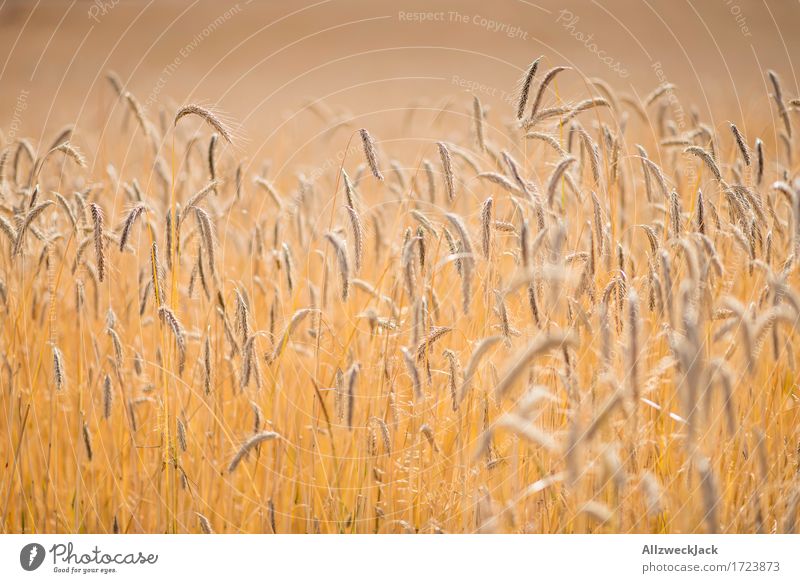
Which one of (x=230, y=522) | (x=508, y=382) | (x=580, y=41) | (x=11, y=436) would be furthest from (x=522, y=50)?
(x=11, y=436)

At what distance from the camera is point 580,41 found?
2775 mm

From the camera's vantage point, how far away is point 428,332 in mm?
1803

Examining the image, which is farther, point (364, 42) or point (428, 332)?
point (364, 42)

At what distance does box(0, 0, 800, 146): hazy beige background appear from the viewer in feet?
8.45

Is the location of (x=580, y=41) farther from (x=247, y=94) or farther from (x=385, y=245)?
(x=247, y=94)

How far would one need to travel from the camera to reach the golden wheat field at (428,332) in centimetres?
176

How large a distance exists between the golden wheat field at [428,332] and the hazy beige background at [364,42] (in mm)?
16
